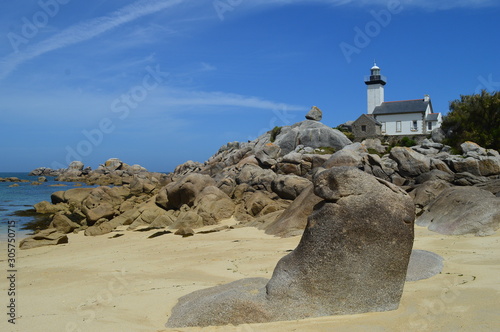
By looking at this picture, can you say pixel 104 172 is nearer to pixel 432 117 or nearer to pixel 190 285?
pixel 432 117

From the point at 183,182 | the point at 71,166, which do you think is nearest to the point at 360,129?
the point at 183,182

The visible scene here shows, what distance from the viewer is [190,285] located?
8883 mm

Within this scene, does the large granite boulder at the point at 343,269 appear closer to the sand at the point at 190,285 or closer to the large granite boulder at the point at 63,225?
the sand at the point at 190,285

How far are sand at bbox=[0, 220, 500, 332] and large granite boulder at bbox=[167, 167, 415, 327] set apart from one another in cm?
19

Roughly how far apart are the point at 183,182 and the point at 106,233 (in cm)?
564

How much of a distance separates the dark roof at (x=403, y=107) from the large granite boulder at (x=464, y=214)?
4827 cm

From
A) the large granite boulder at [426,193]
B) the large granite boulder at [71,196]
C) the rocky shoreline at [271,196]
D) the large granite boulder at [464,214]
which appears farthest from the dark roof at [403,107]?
the large granite boulder at [464,214]

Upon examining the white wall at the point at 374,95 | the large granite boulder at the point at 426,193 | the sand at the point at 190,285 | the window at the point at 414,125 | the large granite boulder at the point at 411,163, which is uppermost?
the white wall at the point at 374,95

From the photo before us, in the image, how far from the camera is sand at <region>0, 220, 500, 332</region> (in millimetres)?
5987

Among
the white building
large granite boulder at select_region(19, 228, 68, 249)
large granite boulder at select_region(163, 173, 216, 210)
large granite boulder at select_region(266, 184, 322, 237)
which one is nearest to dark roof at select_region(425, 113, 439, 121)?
the white building

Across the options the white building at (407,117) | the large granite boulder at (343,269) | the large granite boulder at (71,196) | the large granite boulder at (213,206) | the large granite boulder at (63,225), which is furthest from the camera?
the white building at (407,117)

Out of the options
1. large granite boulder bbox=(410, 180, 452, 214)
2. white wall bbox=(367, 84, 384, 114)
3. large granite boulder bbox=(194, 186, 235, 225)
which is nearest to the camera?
large granite boulder bbox=(410, 180, 452, 214)

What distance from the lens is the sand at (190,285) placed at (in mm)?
5987

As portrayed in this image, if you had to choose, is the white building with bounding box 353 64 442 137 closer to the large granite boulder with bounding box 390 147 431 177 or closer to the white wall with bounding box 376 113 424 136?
the white wall with bounding box 376 113 424 136
